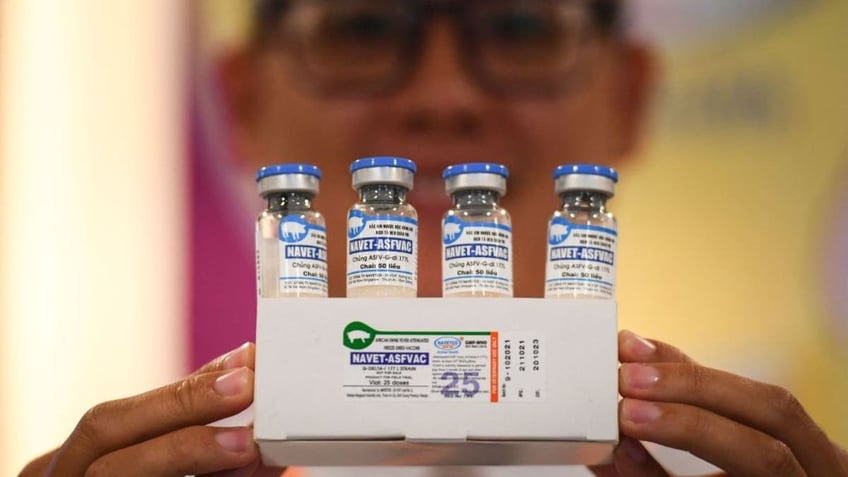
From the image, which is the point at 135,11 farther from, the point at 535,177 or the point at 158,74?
the point at 535,177

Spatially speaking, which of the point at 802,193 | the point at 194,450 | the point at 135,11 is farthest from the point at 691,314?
the point at 135,11

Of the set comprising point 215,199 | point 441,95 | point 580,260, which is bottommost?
point 580,260

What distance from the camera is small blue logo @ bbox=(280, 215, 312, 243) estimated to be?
0.75 metres

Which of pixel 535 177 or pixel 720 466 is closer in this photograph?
pixel 720 466

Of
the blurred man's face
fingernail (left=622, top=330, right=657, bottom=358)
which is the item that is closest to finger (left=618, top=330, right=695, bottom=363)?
fingernail (left=622, top=330, right=657, bottom=358)

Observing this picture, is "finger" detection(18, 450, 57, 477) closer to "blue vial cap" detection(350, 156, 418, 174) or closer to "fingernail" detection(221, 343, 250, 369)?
"fingernail" detection(221, 343, 250, 369)

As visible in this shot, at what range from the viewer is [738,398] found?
0.78 m

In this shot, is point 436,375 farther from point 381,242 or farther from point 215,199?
point 215,199

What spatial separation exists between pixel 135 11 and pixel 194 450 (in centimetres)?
98

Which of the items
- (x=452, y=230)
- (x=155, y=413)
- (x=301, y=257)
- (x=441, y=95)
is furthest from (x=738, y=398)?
(x=441, y=95)

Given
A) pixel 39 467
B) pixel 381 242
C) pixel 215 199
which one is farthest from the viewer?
pixel 215 199

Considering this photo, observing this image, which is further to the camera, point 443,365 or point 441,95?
point 441,95

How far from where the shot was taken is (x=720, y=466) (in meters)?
0.79

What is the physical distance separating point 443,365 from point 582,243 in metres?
0.15
